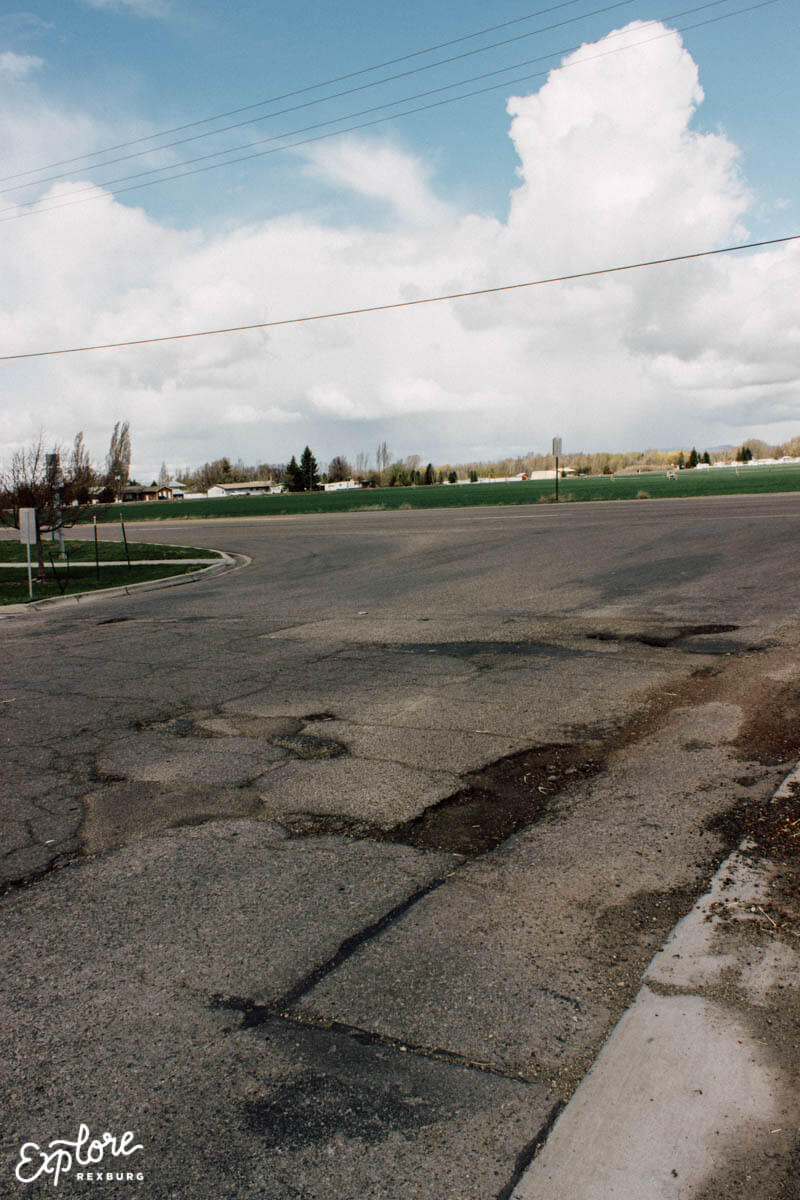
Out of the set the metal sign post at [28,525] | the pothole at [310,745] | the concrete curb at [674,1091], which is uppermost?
the metal sign post at [28,525]

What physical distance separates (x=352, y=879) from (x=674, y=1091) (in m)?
1.63

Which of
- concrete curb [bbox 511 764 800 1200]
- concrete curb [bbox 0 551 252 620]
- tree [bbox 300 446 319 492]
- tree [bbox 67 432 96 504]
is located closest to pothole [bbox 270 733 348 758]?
concrete curb [bbox 511 764 800 1200]

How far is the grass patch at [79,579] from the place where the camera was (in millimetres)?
15789

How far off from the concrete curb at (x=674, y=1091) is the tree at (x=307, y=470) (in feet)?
547

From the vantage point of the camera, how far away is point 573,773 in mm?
4809

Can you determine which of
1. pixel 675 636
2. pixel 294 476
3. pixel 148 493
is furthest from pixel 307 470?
pixel 675 636

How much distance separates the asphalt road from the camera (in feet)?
7.32

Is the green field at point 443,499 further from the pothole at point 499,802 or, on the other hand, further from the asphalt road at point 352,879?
the pothole at point 499,802

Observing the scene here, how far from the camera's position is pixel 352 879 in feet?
11.7

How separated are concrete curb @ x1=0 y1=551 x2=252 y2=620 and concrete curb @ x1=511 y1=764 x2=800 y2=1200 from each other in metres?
13.2

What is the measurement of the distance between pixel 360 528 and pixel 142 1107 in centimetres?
2868

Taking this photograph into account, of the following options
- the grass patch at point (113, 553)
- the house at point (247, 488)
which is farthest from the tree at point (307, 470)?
the grass patch at point (113, 553)

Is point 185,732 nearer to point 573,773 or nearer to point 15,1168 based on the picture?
point 573,773

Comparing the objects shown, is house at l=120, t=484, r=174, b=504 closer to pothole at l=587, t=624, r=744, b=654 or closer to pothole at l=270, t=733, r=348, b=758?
pothole at l=587, t=624, r=744, b=654
